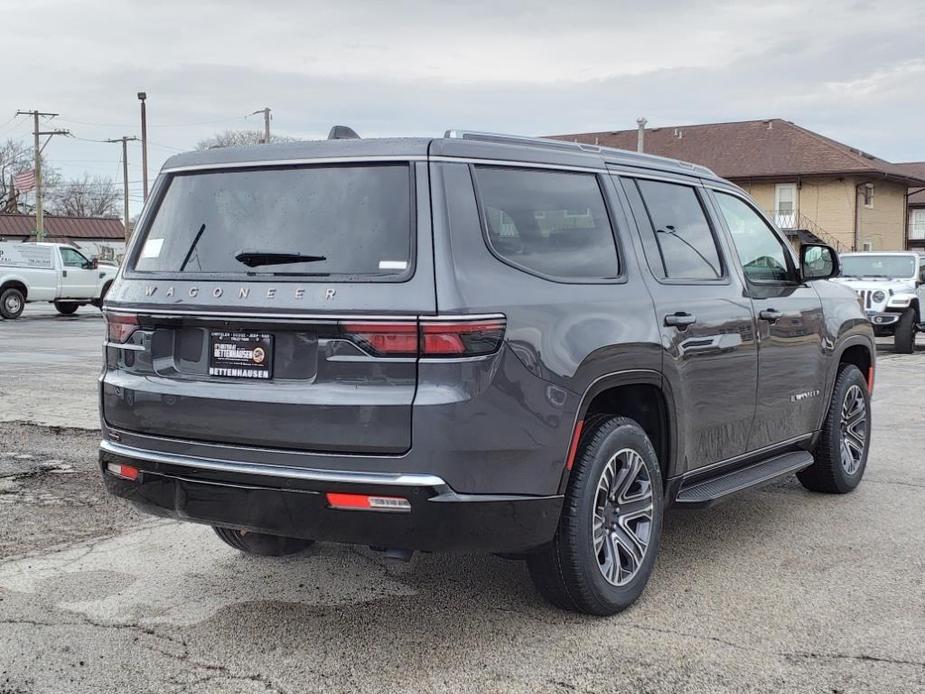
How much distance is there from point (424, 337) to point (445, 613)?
52.0 inches

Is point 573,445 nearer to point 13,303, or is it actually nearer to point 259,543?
point 259,543

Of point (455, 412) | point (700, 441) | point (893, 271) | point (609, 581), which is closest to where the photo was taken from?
point (455, 412)

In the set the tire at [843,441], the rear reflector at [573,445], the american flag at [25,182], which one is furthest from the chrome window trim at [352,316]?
the american flag at [25,182]

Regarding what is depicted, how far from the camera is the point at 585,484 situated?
4004 mm

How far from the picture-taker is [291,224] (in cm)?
387

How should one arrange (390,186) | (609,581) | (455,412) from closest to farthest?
(455,412)
(390,186)
(609,581)

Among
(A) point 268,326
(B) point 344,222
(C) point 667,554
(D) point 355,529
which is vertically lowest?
(C) point 667,554

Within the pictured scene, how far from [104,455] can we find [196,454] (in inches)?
22.6

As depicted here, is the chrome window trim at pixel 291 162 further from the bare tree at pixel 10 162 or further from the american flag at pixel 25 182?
the bare tree at pixel 10 162

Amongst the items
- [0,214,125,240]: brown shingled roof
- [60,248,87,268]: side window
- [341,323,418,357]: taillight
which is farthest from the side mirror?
[0,214,125,240]: brown shingled roof

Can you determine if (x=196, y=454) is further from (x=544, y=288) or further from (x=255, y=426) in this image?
(x=544, y=288)

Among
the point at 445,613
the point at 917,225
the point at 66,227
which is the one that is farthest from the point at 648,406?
the point at 66,227

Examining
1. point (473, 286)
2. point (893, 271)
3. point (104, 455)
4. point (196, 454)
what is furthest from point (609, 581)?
point (893, 271)

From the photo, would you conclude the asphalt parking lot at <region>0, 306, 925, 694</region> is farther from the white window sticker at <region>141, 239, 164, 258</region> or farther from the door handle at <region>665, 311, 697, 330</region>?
the white window sticker at <region>141, 239, 164, 258</region>
